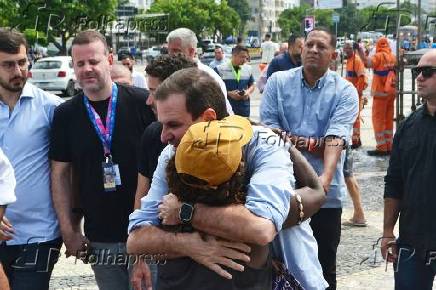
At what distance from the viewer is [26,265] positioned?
3.64m

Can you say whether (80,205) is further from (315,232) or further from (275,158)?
(275,158)

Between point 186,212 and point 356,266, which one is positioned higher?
point 186,212

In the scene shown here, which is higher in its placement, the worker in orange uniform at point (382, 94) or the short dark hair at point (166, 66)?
the short dark hair at point (166, 66)

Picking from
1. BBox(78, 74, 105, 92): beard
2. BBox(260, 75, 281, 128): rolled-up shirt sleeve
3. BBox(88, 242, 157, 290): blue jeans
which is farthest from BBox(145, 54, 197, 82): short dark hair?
BBox(260, 75, 281, 128): rolled-up shirt sleeve

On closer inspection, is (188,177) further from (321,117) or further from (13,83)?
(321,117)

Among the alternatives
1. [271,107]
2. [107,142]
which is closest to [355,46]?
[271,107]

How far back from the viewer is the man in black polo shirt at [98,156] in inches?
142

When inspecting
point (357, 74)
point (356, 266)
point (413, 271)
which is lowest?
point (356, 266)

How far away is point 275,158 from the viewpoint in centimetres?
225

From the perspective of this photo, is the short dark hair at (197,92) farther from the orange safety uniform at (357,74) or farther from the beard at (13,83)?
the orange safety uniform at (357,74)

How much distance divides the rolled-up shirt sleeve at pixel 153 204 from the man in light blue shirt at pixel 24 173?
1447mm

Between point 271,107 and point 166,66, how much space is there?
1.15m

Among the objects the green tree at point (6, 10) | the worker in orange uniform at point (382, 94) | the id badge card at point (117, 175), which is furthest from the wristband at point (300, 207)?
the green tree at point (6, 10)

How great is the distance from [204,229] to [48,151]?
71.7 inches
